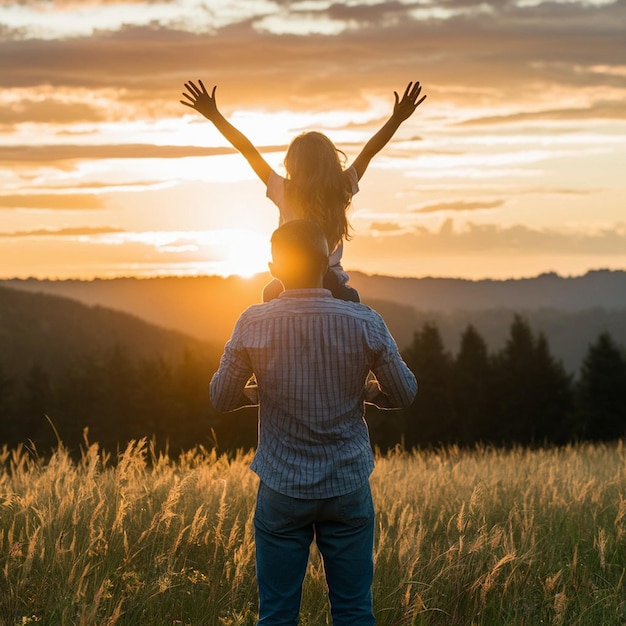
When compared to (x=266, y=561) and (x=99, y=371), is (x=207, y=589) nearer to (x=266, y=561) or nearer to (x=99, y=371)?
(x=266, y=561)

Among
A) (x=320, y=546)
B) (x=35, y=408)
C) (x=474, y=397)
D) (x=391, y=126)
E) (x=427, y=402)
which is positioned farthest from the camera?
(x=35, y=408)

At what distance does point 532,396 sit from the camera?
62406mm

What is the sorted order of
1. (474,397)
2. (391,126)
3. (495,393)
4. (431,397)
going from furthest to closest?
1. (474,397)
2. (495,393)
3. (431,397)
4. (391,126)

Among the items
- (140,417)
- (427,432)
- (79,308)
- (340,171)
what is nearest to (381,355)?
(340,171)

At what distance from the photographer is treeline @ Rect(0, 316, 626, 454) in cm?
5784

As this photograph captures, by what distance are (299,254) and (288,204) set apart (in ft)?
2.68

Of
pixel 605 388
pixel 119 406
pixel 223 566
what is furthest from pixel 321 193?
pixel 119 406

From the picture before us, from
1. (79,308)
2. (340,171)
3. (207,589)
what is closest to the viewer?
(340,171)

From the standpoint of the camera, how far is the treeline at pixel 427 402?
2277 inches

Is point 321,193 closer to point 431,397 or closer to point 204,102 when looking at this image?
point 204,102

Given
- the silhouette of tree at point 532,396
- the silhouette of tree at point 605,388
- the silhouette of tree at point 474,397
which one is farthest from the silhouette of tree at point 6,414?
the silhouette of tree at point 605,388

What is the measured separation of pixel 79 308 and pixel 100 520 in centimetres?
16028

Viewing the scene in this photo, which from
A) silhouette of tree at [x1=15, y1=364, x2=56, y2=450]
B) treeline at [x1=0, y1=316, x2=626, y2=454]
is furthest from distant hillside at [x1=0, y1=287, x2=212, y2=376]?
treeline at [x1=0, y1=316, x2=626, y2=454]

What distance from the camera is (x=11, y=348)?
13838 centimetres
